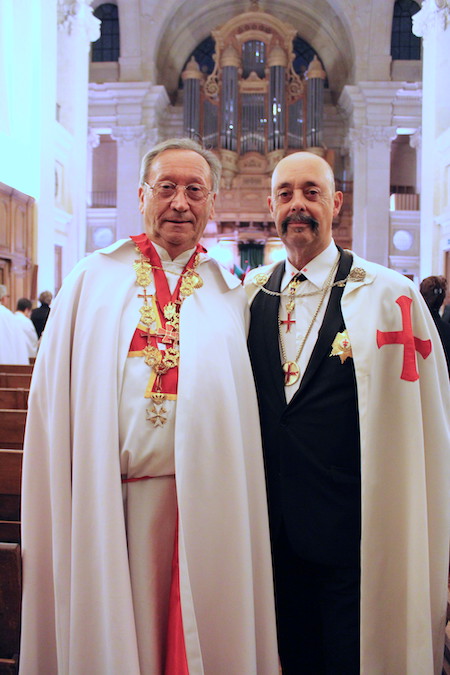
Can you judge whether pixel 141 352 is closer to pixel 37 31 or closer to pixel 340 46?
pixel 37 31

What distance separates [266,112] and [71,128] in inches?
247

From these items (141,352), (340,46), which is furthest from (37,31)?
(340,46)

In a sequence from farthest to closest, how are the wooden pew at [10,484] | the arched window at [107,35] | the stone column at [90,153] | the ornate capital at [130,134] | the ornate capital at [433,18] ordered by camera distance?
the arched window at [107,35] < the stone column at [90,153] < the ornate capital at [130,134] < the ornate capital at [433,18] < the wooden pew at [10,484]

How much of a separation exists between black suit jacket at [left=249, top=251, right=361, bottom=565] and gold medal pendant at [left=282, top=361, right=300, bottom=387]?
0.02m

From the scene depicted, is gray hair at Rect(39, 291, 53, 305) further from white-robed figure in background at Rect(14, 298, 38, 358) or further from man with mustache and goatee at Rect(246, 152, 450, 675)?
man with mustache and goatee at Rect(246, 152, 450, 675)

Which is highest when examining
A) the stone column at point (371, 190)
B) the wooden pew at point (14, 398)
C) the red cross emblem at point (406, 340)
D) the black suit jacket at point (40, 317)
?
the stone column at point (371, 190)

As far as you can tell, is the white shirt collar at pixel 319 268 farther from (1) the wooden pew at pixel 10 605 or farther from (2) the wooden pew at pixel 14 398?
(2) the wooden pew at pixel 14 398

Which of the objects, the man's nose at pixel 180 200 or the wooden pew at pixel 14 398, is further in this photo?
the wooden pew at pixel 14 398

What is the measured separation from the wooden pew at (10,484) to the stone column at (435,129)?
9378 mm

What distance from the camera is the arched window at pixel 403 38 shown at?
15.9 m

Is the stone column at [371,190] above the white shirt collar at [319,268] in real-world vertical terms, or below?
above

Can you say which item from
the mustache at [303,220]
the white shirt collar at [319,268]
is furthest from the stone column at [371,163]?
the mustache at [303,220]

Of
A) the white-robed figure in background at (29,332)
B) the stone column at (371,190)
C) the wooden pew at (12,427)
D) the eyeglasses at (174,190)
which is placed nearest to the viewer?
the eyeglasses at (174,190)

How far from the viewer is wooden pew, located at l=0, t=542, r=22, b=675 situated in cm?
188
